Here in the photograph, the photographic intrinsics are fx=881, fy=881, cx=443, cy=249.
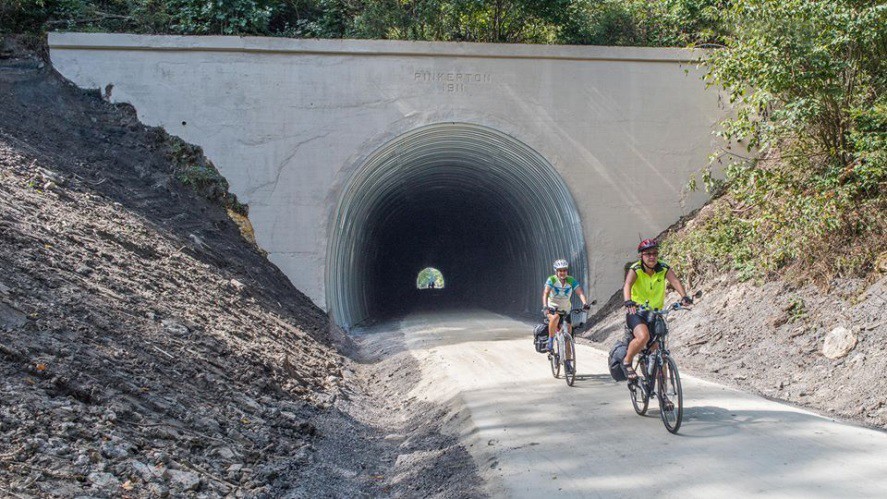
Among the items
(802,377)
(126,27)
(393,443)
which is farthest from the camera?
(126,27)

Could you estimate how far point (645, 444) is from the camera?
262 inches

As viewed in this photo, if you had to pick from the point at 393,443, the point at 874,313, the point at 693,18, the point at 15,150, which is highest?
the point at 693,18

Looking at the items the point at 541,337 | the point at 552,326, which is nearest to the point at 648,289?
the point at 552,326

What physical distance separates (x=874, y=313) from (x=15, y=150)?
11.6 metres

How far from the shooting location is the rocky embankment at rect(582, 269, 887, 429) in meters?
8.85

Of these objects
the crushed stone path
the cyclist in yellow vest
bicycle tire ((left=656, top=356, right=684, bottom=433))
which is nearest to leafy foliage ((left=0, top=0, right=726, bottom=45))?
the crushed stone path

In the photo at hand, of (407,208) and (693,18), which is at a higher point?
(693,18)

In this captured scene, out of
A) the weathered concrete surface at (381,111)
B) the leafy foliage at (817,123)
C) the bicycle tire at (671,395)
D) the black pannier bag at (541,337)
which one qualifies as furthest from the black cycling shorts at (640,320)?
the weathered concrete surface at (381,111)

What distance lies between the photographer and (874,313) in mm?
9820

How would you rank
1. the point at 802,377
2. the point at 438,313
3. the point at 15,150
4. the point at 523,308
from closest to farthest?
1. the point at 802,377
2. the point at 15,150
3. the point at 523,308
4. the point at 438,313

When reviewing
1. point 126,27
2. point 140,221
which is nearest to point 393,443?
point 140,221

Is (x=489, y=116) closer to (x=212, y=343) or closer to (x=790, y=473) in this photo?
(x=212, y=343)

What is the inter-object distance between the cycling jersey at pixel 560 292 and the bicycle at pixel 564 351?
11 centimetres

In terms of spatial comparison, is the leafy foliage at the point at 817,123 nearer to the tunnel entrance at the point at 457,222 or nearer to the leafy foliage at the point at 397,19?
the tunnel entrance at the point at 457,222
